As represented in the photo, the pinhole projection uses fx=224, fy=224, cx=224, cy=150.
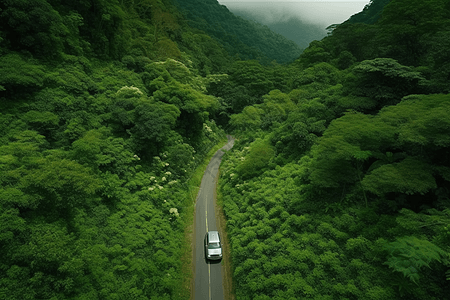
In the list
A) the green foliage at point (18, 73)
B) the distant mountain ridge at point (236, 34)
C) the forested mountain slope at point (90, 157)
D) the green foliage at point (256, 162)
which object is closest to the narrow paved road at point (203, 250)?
the forested mountain slope at point (90, 157)

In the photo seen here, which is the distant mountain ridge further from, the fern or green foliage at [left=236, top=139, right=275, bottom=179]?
the fern

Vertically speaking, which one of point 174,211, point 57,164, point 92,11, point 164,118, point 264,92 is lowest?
point 174,211

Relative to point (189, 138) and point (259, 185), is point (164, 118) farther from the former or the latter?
point (259, 185)

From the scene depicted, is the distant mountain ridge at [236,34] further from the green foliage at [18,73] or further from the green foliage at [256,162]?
the green foliage at [18,73]

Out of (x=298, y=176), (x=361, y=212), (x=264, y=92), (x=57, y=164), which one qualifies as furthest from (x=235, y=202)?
(x=264, y=92)

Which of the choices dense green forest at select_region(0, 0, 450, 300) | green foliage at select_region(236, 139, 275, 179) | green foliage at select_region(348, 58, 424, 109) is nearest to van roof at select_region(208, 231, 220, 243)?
dense green forest at select_region(0, 0, 450, 300)
